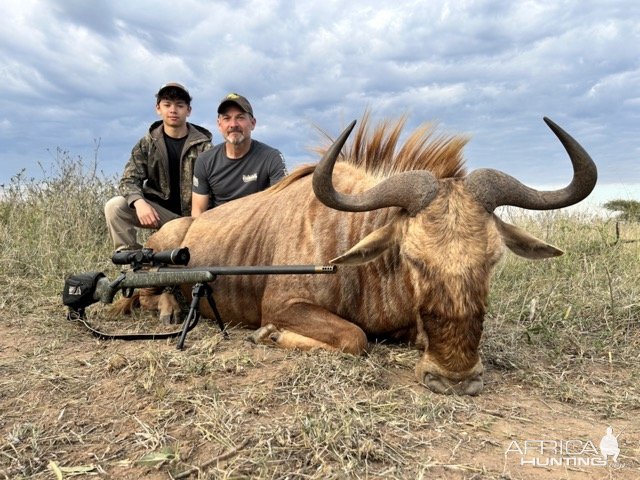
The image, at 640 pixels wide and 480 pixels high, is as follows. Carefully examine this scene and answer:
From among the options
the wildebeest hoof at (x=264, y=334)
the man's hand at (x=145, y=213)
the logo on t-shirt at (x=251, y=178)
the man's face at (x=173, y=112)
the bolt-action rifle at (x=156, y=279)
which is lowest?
the wildebeest hoof at (x=264, y=334)

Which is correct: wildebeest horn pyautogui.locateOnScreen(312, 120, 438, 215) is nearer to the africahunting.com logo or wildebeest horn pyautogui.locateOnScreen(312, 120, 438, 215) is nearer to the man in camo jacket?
the africahunting.com logo

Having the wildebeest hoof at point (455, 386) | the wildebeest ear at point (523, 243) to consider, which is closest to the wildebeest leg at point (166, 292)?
the wildebeest hoof at point (455, 386)

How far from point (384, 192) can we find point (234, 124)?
3.60m

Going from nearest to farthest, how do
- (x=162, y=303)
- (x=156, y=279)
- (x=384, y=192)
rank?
(x=384, y=192) < (x=156, y=279) < (x=162, y=303)

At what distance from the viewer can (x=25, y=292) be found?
5625 millimetres

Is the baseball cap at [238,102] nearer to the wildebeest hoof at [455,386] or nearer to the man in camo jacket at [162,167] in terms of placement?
the man in camo jacket at [162,167]

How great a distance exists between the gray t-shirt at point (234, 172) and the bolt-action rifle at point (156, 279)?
7.16 feet

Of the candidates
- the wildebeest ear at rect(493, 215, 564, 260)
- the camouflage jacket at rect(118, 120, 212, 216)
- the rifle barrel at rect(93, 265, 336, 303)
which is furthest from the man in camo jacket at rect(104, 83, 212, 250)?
the wildebeest ear at rect(493, 215, 564, 260)

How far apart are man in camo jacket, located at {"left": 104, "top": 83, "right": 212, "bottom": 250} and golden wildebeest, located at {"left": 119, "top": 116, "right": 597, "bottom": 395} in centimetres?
200

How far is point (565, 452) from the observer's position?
8.03 feet

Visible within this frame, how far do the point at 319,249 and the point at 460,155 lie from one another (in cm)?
126

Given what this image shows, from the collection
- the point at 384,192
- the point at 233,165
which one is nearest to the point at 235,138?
the point at 233,165

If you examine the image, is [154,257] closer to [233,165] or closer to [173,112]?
[233,165]

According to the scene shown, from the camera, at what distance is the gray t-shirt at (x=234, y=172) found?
21.6 ft
